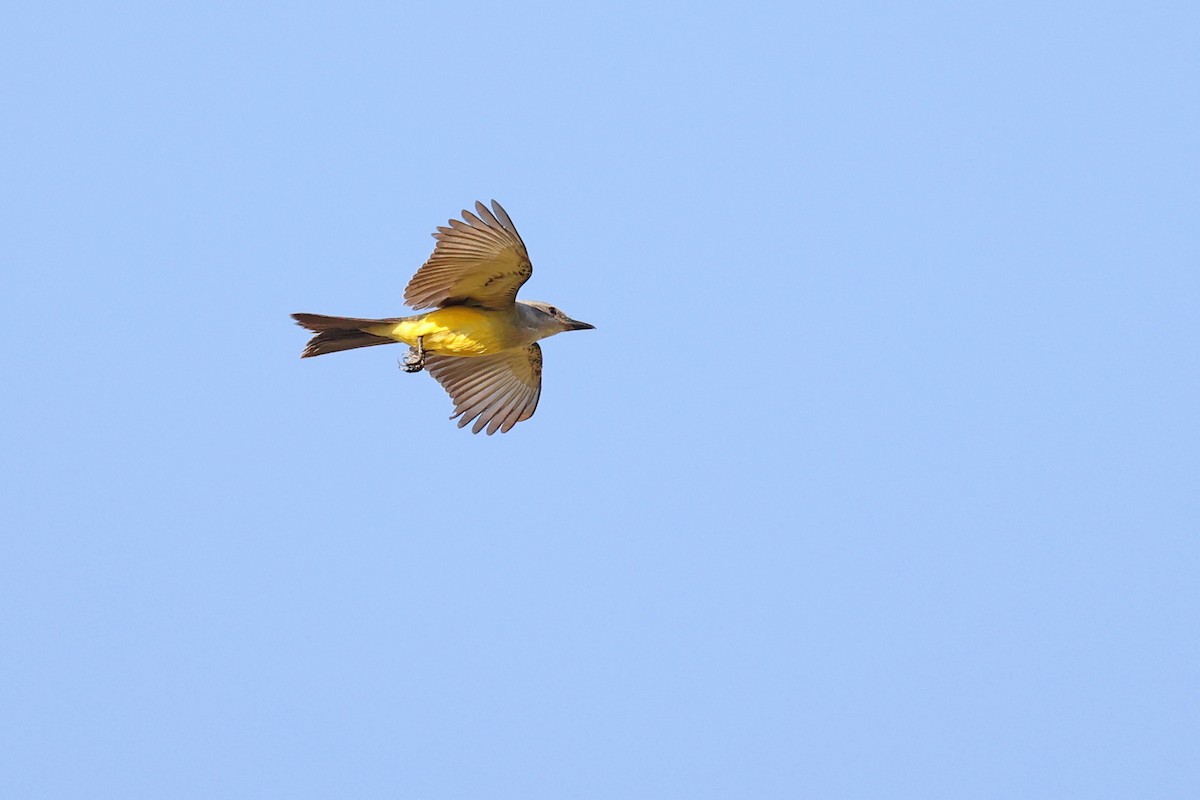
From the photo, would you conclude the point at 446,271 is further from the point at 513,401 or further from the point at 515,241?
the point at 513,401

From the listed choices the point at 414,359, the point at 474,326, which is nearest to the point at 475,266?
the point at 474,326

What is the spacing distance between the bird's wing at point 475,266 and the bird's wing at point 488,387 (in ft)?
4.39

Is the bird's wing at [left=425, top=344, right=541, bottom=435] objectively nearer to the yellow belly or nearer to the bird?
the bird

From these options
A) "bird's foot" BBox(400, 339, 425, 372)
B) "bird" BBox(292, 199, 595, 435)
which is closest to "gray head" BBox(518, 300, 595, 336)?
"bird" BBox(292, 199, 595, 435)

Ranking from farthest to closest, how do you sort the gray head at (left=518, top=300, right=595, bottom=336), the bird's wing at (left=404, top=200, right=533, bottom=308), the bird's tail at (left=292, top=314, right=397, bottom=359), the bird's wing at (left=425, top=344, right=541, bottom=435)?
the bird's wing at (left=425, top=344, right=541, bottom=435), the gray head at (left=518, top=300, right=595, bottom=336), the bird's tail at (left=292, top=314, right=397, bottom=359), the bird's wing at (left=404, top=200, right=533, bottom=308)

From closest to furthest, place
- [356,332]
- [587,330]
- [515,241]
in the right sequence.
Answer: [515,241]
[356,332]
[587,330]

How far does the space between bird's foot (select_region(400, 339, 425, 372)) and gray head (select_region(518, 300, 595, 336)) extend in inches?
41.4

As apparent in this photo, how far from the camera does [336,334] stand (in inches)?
587

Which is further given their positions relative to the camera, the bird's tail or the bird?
the bird's tail

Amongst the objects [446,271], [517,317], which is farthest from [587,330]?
[446,271]

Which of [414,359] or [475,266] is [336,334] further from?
[475,266]

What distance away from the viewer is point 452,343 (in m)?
15.1

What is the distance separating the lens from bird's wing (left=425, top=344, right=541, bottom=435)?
→ 53.6 feet

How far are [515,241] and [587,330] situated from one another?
7.32 feet
